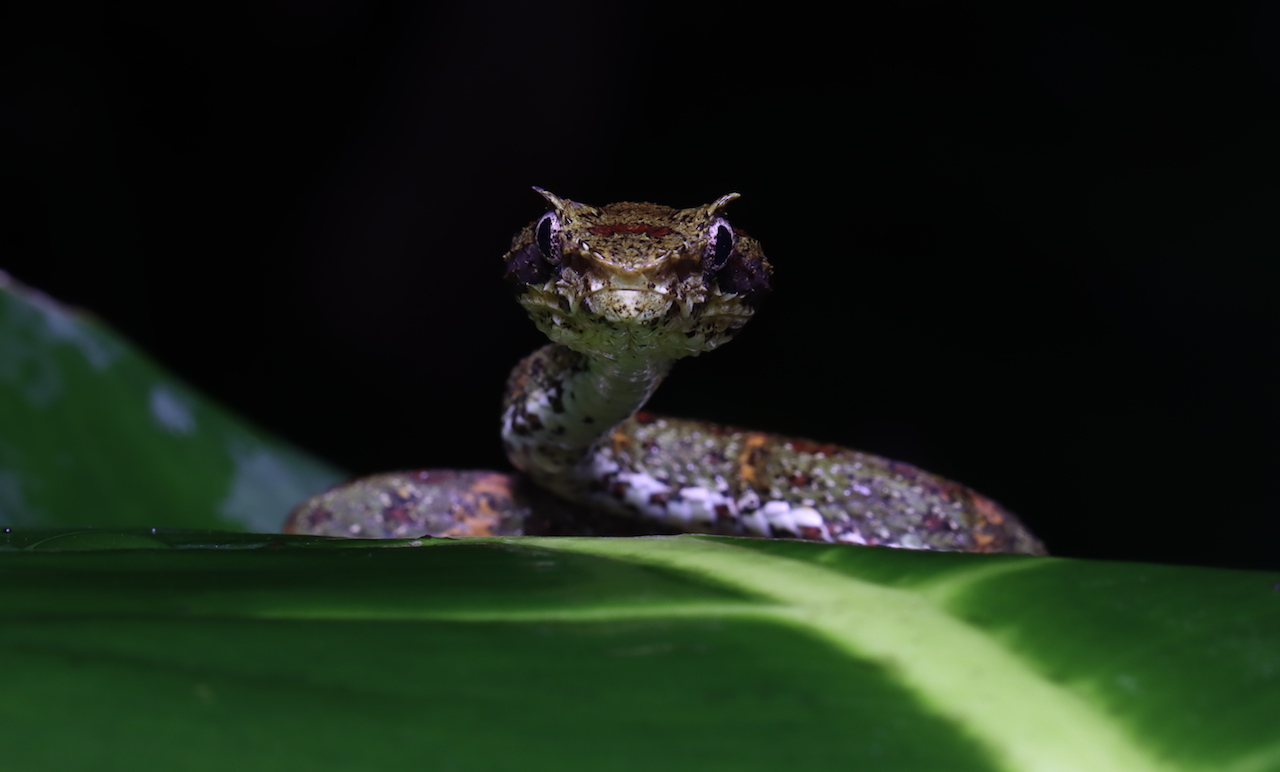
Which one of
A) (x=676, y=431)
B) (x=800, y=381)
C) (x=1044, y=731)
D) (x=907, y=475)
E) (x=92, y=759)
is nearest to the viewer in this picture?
(x=92, y=759)

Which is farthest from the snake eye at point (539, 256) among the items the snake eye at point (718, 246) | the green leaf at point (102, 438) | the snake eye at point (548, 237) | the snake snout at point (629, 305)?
the green leaf at point (102, 438)

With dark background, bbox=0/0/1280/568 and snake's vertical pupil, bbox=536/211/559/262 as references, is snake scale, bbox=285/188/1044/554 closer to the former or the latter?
snake's vertical pupil, bbox=536/211/559/262

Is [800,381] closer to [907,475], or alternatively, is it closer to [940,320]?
[940,320]

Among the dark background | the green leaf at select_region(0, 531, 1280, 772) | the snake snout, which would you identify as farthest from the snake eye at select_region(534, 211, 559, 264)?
the dark background

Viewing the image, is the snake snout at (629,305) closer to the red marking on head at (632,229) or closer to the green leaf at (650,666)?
the red marking on head at (632,229)

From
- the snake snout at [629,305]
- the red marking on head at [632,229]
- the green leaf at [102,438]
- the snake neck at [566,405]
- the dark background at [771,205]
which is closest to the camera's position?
the snake snout at [629,305]

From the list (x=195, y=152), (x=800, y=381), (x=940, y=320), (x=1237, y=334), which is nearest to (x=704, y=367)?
(x=800, y=381)
